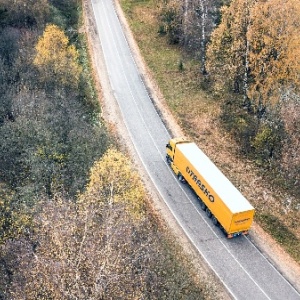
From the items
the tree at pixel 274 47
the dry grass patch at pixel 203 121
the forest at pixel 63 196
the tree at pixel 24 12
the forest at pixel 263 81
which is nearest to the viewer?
the forest at pixel 63 196

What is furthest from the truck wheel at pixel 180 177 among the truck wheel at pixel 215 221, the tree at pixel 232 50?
the tree at pixel 232 50

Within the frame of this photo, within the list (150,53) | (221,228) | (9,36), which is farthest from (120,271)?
(150,53)

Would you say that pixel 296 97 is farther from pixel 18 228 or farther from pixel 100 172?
pixel 18 228

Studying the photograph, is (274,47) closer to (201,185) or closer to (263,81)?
(263,81)

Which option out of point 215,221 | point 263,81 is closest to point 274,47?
point 263,81

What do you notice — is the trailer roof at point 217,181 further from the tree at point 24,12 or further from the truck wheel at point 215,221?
the tree at point 24,12
